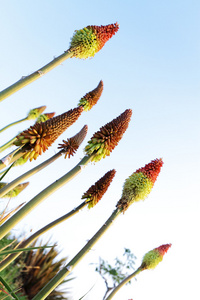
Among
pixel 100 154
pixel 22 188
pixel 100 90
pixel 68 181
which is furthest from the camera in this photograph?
pixel 100 90

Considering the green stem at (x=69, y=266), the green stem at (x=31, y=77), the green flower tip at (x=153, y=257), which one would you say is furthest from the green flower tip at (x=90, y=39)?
the green flower tip at (x=153, y=257)

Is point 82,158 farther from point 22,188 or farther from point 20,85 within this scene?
point 22,188

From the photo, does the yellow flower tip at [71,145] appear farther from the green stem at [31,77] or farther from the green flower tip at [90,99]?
the green flower tip at [90,99]

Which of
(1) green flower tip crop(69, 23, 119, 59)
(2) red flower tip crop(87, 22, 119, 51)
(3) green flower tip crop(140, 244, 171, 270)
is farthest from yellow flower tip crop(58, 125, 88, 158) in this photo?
(3) green flower tip crop(140, 244, 171, 270)

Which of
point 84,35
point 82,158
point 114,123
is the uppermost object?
point 84,35

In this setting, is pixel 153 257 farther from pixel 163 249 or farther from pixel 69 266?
pixel 69 266

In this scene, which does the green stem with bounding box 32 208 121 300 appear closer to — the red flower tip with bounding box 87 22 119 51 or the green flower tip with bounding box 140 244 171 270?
the green flower tip with bounding box 140 244 171 270

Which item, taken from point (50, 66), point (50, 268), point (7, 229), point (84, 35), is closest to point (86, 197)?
point (7, 229)
